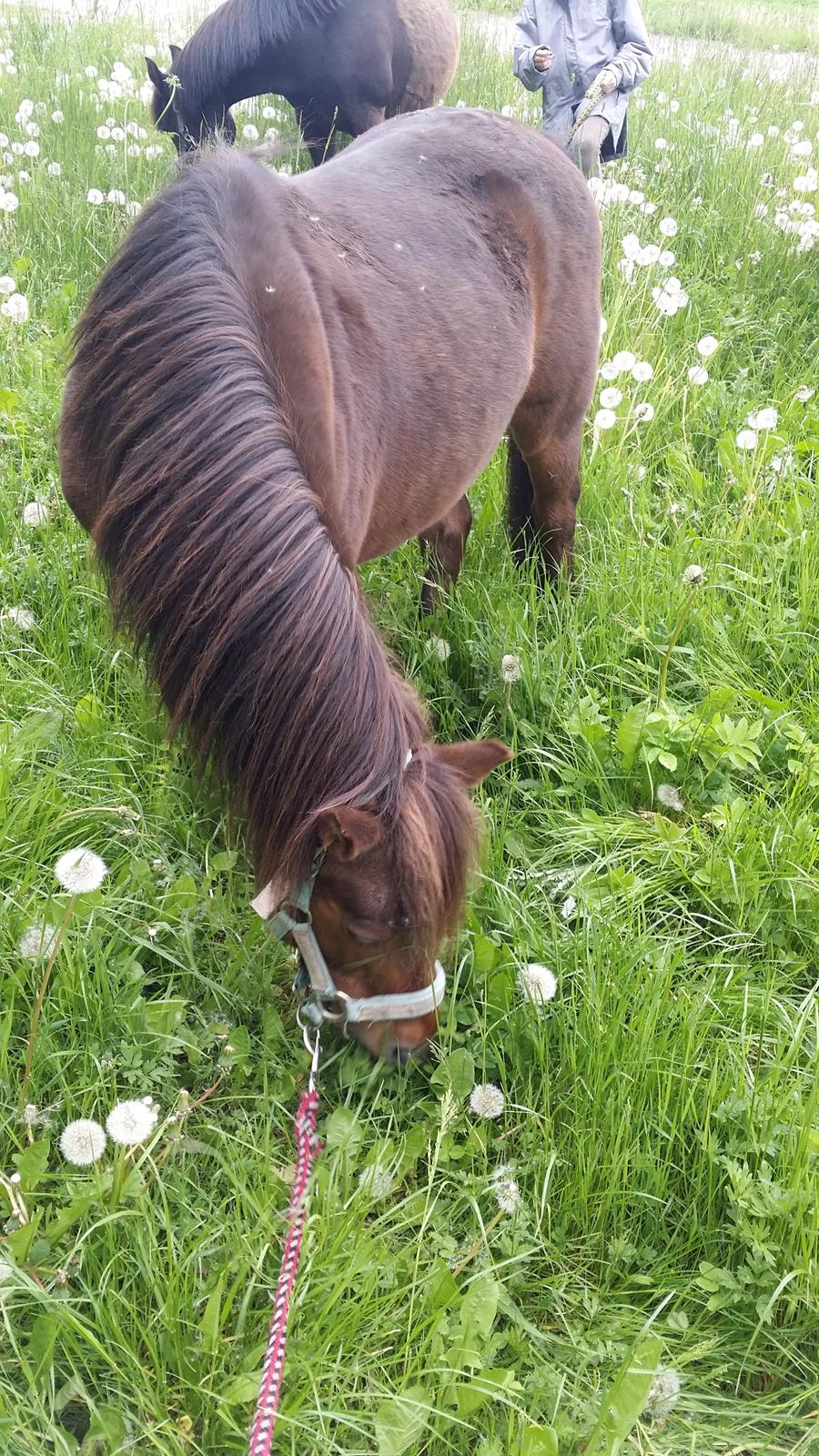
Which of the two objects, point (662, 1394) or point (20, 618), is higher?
point (20, 618)

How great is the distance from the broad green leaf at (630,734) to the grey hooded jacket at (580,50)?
141 inches

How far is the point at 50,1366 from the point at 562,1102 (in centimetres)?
95

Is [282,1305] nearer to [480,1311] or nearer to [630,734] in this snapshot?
[480,1311]

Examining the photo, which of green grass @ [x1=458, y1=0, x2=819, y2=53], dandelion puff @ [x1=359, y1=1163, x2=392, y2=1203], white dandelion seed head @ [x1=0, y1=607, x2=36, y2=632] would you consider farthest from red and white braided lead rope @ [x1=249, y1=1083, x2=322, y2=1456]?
green grass @ [x1=458, y1=0, x2=819, y2=53]

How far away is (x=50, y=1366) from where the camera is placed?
53.0 inches

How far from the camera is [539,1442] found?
135 cm

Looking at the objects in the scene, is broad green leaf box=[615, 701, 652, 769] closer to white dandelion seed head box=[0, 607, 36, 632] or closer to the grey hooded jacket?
white dandelion seed head box=[0, 607, 36, 632]

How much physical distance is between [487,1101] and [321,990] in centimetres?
42

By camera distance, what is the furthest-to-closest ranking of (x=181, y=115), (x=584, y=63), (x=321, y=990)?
(x=181, y=115) → (x=584, y=63) → (x=321, y=990)

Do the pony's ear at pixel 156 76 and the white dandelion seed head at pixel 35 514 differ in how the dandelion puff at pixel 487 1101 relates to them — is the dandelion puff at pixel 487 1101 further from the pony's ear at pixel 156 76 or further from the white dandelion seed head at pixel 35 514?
the pony's ear at pixel 156 76

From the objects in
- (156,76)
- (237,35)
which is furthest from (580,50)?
(156,76)

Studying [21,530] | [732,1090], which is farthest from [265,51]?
[732,1090]

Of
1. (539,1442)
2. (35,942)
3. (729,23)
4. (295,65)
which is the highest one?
(729,23)

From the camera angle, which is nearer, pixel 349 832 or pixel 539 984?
pixel 349 832
